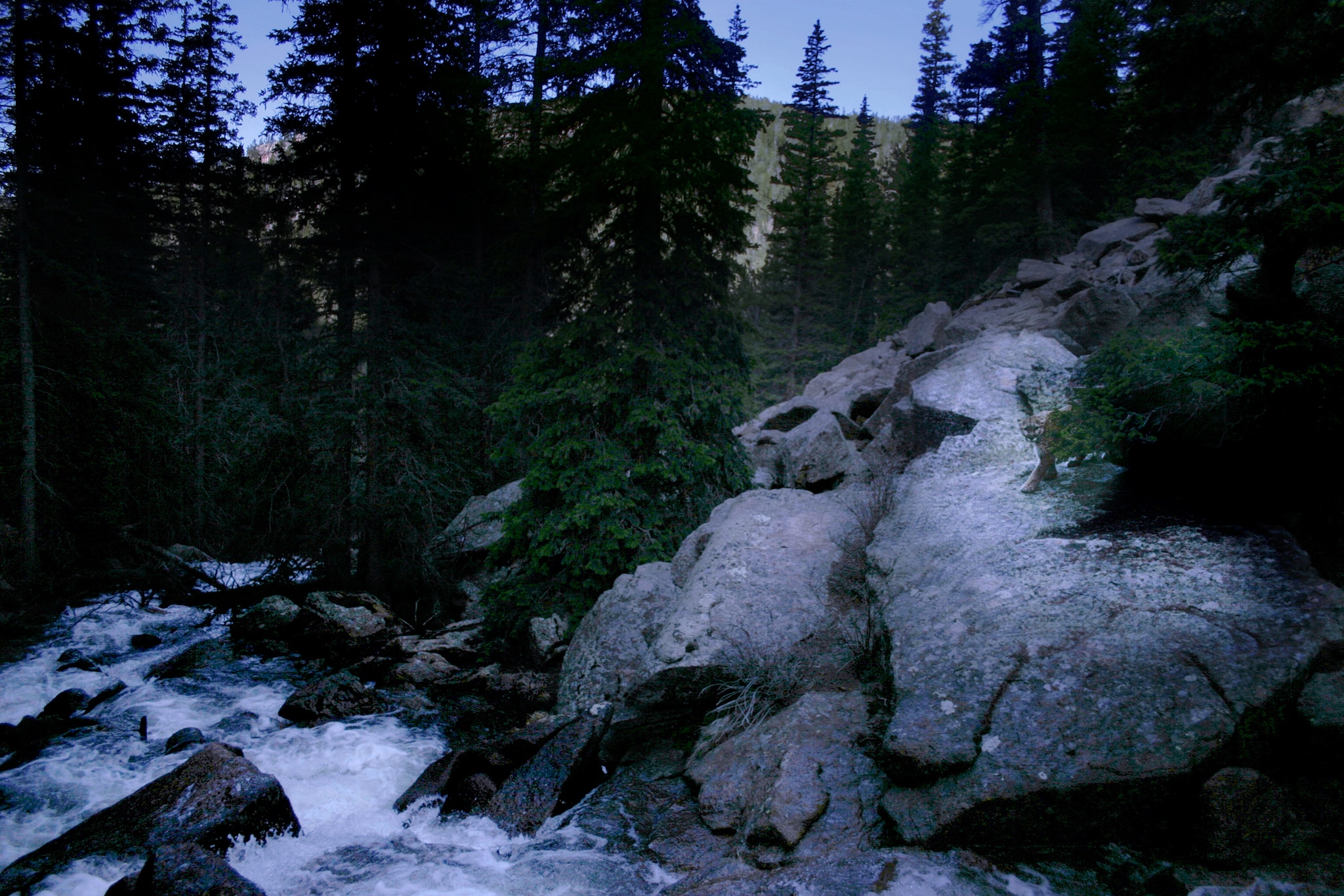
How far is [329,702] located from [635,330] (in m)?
7.24

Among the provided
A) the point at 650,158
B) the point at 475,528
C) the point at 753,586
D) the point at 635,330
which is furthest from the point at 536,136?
the point at 753,586

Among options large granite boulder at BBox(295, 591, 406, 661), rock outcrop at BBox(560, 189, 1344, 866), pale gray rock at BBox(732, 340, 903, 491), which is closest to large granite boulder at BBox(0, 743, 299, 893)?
rock outcrop at BBox(560, 189, 1344, 866)

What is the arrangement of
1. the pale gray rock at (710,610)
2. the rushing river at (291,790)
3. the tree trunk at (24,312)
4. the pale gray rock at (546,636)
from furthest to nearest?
the tree trunk at (24,312) → the pale gray rock at (546,636) → the pale gray rock at (710,610) → the rushing river at (291,790)

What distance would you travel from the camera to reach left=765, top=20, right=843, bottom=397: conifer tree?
35.5m

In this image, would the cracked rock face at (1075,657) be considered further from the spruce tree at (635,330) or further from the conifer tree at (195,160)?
the conifer tree at (195,160)

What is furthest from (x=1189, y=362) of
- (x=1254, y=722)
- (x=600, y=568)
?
(x=600, y=568)

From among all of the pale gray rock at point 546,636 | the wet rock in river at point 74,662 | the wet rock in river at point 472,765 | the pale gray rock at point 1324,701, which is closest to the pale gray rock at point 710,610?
the wet rock in river at point 472,765

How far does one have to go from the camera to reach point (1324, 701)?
13.4 ft

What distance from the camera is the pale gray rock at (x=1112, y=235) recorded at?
1912 centimetres

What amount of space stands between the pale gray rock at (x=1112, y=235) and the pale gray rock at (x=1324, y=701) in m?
19.0

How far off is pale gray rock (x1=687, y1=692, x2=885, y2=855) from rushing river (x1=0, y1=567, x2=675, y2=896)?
0.85 meters

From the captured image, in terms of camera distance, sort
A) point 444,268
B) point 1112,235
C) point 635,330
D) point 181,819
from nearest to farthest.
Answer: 1. point 181,819
2. point 635,330
3. point 444,268
4. point 1112,235

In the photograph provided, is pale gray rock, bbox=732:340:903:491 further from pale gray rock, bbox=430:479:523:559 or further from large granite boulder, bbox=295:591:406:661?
large granite boulder, bbox=295:591:406:661

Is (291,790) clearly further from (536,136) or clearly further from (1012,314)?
(1012,314)
